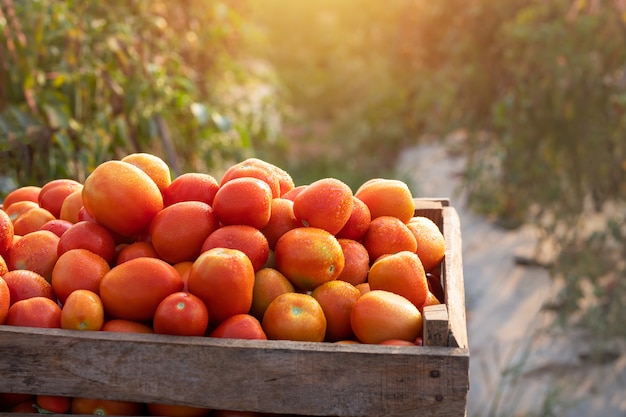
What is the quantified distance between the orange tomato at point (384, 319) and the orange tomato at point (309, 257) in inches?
4.0

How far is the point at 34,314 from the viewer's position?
129 centimetres

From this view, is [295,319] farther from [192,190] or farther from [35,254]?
[35,254]

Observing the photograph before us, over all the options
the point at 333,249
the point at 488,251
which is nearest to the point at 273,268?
the point at 333,249

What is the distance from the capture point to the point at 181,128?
141 inches

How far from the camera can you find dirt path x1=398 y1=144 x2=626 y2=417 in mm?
3186

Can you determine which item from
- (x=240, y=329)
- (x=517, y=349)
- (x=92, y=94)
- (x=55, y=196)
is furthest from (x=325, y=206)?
(x=517, y=349)

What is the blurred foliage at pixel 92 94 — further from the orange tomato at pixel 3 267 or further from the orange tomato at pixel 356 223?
the orange tomato at pixel 356 223

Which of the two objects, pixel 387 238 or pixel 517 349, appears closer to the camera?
pixel 387 238

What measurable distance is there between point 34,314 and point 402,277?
0.63 meters

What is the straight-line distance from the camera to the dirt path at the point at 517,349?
10.5ft

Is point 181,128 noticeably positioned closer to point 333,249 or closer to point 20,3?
point 20,3

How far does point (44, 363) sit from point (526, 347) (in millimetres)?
2718

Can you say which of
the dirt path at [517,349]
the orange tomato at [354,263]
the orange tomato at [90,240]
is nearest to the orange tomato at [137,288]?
the orange tomato at [90,240]

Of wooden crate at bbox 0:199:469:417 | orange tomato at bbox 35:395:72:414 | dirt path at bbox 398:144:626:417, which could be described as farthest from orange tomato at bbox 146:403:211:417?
dirt path at bbox 398:144:626:417
